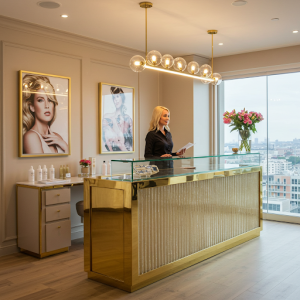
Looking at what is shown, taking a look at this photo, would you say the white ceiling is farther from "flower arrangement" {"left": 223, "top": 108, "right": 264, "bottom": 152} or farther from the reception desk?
the reception desk

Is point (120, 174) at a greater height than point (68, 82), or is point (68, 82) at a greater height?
point (68, 82)

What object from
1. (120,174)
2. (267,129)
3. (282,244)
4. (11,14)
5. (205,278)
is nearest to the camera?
(120,174)

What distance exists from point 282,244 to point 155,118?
2379mm

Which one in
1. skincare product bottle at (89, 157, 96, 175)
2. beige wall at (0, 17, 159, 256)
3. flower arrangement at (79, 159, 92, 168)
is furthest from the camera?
skincare product bottle at (89, 157, 96, 175)

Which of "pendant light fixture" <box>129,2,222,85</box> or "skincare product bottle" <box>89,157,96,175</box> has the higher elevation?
"pendant light fixture" <box>129,2,222,85</box>

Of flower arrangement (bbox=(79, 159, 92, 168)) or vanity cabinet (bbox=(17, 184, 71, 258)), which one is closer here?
vanity cabinet (bbox=(17, 184, 71, 258))

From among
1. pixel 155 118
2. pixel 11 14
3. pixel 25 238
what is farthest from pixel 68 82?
pixel 25 238

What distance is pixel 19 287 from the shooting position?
3.38 meters

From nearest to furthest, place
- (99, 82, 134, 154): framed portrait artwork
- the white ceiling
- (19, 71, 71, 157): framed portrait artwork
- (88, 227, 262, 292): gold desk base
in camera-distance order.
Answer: (88, 227, 262, 292): gold desk base < the white ceiling < (19, 71, 71, 157): framed portrait artwork < (99, 82, 134, 154): framed portrait artwork

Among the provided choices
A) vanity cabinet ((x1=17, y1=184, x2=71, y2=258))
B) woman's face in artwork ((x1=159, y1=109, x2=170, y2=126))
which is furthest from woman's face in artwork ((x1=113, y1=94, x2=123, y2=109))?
vanity cabinet ((x1=17, y1=184, x2=71, y2=258))

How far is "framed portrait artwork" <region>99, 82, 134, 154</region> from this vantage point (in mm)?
5613

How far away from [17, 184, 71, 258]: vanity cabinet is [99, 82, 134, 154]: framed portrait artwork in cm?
141

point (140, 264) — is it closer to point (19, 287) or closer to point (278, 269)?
point (19, 287)

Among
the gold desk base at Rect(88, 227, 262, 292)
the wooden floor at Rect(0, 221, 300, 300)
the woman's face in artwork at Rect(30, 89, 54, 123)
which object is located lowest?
the wooden floor at Rect(0, 221, 300, 300)
